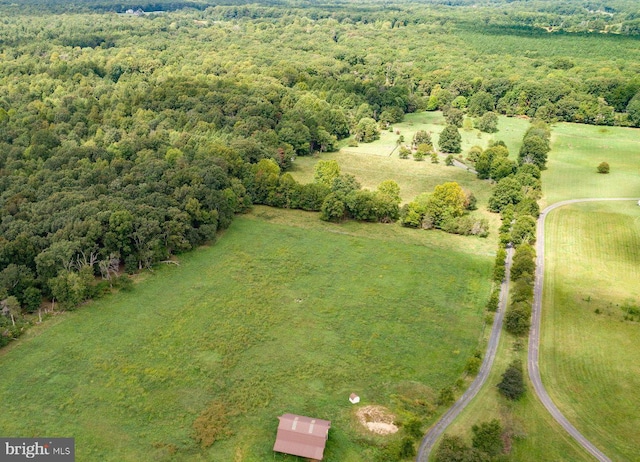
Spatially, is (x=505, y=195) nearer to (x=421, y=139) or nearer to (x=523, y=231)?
(x=523, y=231)

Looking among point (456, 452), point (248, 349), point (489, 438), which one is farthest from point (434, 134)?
point (456, 452)

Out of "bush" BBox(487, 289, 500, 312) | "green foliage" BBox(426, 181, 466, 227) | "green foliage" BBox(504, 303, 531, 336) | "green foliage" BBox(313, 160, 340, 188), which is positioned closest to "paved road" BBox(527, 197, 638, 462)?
"green foliage" BBox(504, 303, 531, 336)

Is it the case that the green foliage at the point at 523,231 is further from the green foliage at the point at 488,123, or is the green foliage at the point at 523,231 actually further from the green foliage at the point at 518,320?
the green foliage at the point at 488,123

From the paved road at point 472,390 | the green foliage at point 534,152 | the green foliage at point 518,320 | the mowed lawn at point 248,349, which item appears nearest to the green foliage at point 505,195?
the mowed lawn at point 248,349

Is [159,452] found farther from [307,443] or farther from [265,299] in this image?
[265,299]

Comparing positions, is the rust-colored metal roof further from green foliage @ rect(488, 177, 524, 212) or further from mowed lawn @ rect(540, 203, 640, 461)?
green foliage @ rect(488, 177, 524, 212)
